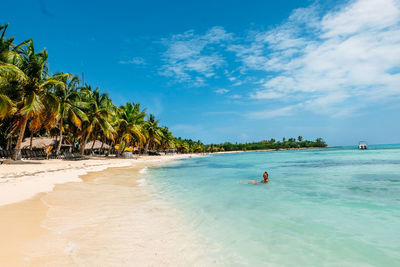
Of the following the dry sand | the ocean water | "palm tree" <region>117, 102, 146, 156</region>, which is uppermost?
"palm tree" <region>117, 102, 146, 156</region>

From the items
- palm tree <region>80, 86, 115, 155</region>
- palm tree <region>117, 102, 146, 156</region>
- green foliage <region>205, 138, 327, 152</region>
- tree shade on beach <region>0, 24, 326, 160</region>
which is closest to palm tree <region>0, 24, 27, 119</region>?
tree shade on beach <region>0, 24, 326, 160</region>

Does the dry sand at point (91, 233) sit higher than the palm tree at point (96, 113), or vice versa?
the palm tree at point (96, 113)

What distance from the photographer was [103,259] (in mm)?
3529

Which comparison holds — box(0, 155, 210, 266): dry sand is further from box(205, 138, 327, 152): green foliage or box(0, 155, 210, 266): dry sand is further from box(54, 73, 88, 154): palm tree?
box(205, 138, 327, 152): green foliage

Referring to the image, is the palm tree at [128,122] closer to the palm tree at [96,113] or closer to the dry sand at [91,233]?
the palm tree at [96,113]

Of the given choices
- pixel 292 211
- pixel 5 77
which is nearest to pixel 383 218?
pixel 292 211

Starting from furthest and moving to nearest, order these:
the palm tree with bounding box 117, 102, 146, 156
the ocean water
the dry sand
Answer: the palm tree with bounding box 117, 102, 146, 156 → the ocean water → the dry sand

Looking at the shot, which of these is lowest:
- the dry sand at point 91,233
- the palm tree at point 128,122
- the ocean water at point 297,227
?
the ocean water at point 297,227

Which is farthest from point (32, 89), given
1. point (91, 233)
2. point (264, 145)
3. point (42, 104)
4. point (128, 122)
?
point (264, 145)

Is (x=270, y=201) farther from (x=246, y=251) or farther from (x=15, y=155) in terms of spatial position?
(x=15, y=155)

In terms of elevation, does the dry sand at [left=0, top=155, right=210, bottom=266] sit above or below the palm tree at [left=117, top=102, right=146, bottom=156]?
below

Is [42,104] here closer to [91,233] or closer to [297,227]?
[91,233]

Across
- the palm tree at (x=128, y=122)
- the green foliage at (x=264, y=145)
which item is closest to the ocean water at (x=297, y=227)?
the palm tree at (x=128, y=122)

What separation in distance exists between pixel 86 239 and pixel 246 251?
2.93 metres
